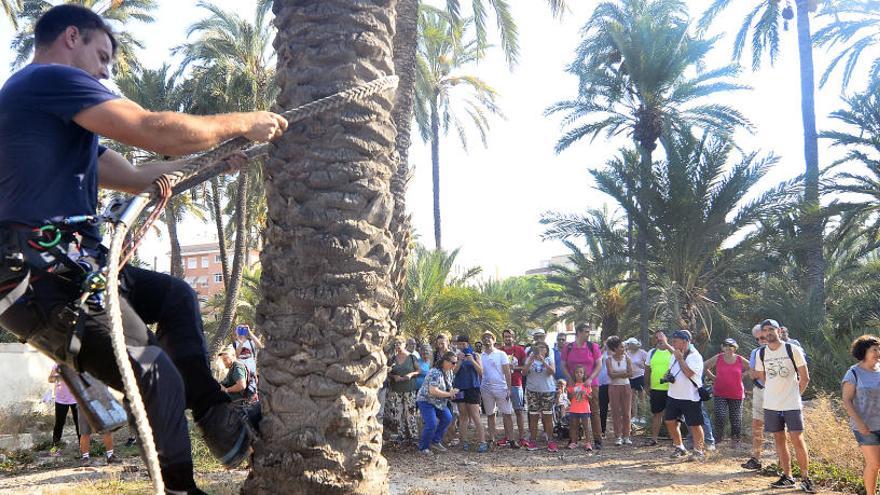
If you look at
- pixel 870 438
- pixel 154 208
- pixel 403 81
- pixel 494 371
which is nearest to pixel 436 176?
pixel 494 371

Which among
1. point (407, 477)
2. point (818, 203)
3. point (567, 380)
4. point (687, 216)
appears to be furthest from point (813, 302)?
point (407, 477)

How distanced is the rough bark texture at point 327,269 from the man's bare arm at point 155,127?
25.2 inches

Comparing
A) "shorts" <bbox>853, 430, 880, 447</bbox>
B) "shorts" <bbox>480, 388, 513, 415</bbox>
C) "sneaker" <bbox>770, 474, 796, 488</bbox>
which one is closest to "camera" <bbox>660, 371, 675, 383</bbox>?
"sneaker" <bbox>770, 474, 796, 488</bbox>

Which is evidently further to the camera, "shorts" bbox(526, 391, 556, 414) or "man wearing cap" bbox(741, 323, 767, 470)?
"shorts" bbox(526, 391, 556, 414)

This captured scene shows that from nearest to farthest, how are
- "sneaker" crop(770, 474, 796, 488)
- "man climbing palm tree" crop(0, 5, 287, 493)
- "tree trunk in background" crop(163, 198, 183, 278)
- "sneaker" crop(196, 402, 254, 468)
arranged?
"man climbing palm tree" crop(0, 5, 287, 493), "sneaker" crop(196, 402, 254, 468), "sneaker" crop(770, 474, 796, 488), "tree trunk in background" crop(163, 198, 183, 278)

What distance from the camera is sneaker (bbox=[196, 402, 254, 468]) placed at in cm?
304

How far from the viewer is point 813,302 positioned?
17.6 metres

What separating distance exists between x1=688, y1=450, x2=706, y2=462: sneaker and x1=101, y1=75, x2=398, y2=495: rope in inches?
370

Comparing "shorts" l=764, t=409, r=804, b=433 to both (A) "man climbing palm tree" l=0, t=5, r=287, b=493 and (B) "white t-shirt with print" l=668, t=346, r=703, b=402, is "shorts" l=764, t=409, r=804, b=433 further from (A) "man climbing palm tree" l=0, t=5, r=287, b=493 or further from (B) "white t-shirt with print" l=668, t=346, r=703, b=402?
(A) "man climbing palm tree" l=0, t=5, r=287, b=493

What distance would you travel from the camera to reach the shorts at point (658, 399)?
1234 centimetres

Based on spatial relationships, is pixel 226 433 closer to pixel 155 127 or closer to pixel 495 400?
pixel 155 127

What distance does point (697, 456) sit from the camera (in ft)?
36.9

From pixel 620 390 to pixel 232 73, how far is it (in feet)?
51.9

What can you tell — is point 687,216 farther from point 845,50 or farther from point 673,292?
point 845,50
